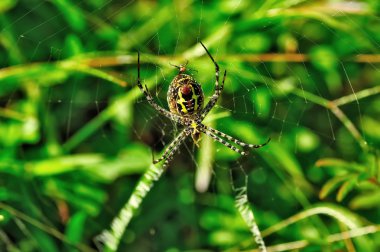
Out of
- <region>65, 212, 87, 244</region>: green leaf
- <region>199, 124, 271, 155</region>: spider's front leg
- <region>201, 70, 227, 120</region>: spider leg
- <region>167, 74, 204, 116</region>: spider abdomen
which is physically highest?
<region>201, 70, 227, 120</region>: spider leg

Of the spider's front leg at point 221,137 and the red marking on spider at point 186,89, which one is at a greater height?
the spider's front leg at point 221,137

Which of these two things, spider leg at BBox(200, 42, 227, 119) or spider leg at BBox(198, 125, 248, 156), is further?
spider leg at BBox(198, 125, 248, 156)

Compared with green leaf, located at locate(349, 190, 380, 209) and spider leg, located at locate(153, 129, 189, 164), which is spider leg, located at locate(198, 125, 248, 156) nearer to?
spider leg, located at locate(153, 129, 189, 164)

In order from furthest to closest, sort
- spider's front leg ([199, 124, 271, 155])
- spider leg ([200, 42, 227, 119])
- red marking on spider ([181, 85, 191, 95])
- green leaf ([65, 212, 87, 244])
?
1. spider's front leg ([199, 124, 271, 155])
2. green leaf ([65, 212, 87, 244])
3. spider leg ([200, 42, 227, 119])
4. red marking on spider ([181, 85, 191, 95])

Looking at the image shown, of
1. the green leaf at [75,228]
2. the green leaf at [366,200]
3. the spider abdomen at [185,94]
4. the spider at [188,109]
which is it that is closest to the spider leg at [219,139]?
the spider at [188,109]

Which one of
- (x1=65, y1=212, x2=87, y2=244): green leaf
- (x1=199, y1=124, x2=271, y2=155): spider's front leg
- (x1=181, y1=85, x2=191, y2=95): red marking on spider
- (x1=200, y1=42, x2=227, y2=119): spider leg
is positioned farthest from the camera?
(x1=199, y1=124, x2=271, y2=155): spider's front leg

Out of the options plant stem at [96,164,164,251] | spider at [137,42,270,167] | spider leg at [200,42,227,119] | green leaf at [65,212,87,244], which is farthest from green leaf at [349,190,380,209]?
green leaf at [65,212,87,244]

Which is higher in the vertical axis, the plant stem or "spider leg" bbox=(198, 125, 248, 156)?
"spider leg" bbox=(198, 125, 248, 156)

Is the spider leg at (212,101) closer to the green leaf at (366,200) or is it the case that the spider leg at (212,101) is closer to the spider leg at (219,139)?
the spider leg at (219,139)
